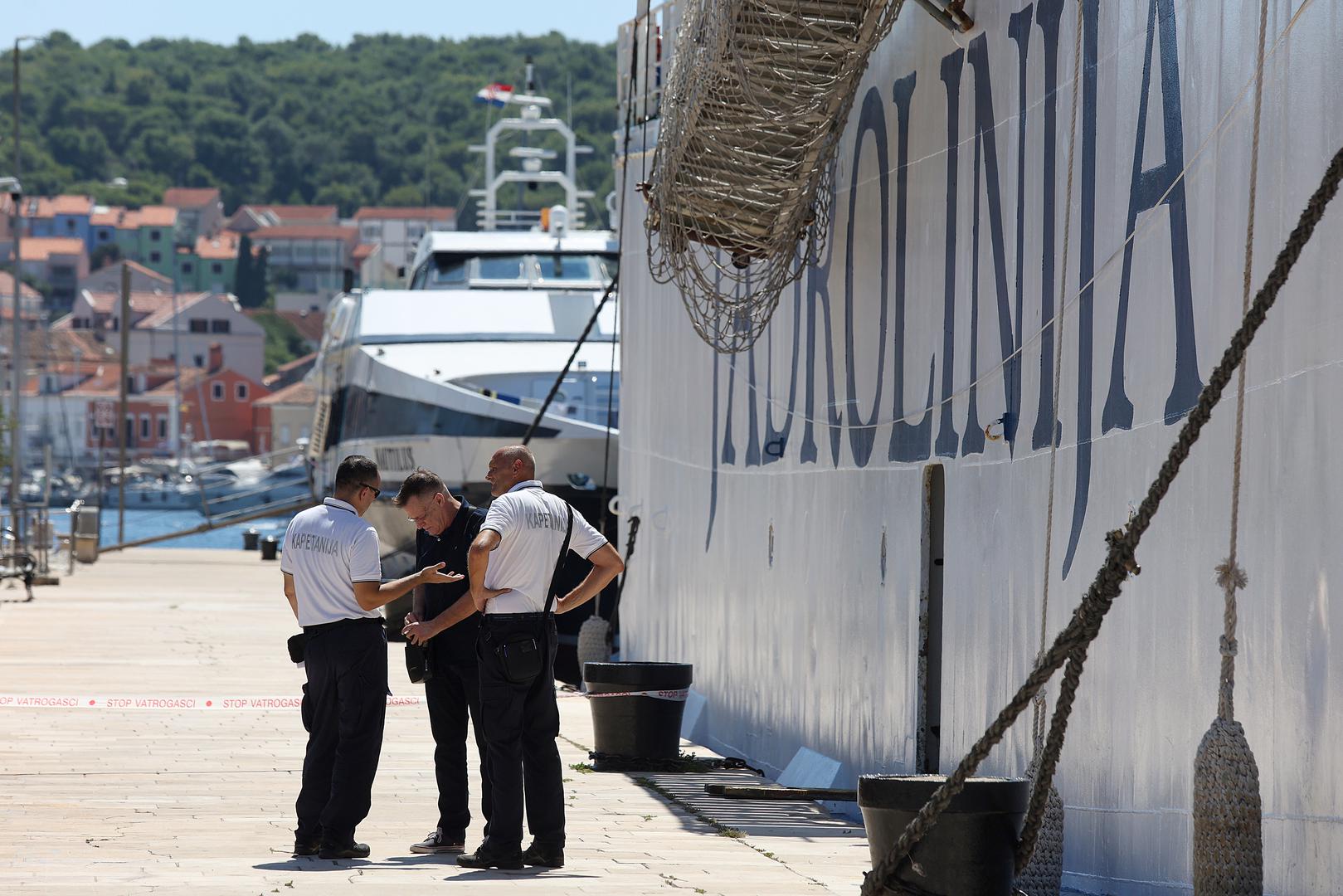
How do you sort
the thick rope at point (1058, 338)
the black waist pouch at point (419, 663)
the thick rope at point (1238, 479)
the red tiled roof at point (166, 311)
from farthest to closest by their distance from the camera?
1. the red tiled roof at point (166, 311)
2. the black waist pouch at point (419, 663)
3. the thick rope at point (1058, 338)
4. the thick rope at point (1238, 479)

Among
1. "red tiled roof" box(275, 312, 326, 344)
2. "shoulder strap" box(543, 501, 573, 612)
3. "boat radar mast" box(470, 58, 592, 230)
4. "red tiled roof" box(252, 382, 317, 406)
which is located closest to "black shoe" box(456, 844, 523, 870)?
"shoulder strap" box(543, 501, 573, 612)

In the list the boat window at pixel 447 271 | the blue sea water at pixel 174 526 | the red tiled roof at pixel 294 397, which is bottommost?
the blue sea water at pixel 174 526

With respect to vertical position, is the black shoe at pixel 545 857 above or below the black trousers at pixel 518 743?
below

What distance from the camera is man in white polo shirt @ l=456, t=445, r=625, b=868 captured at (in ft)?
25.1

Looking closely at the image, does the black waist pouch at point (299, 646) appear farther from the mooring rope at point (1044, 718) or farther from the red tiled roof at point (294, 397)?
the red tiled roof at point (294, 397)

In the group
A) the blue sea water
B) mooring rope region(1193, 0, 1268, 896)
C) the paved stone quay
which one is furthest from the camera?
the blue sea water

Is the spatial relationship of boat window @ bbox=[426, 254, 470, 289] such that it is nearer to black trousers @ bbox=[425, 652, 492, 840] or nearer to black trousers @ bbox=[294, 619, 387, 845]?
black trousers @ bbox=[425, 652, 492, 840]

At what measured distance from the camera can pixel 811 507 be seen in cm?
1048

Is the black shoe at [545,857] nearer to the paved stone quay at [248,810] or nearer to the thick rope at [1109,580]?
the paved stone quay at [248,810]

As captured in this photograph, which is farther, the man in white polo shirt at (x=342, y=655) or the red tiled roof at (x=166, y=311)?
the red tiled roof at (x=166, y=311)

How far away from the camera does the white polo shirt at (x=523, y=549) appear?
7.72 metres

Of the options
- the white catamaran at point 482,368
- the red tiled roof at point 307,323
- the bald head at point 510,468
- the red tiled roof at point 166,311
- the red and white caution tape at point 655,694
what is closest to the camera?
the bald head at point 510,468

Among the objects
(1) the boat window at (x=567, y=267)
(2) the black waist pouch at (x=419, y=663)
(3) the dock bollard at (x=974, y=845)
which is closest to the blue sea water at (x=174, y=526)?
(1) the boat window at (x=567, y=267)

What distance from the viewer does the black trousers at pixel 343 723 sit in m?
7.82
